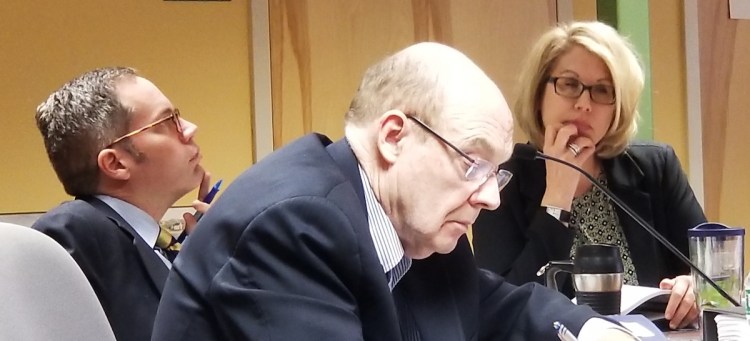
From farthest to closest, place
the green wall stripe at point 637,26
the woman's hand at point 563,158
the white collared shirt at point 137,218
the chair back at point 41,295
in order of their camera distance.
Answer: the green wall stripe at point 637,26 < the woman's hand at point 563,158 < the white collared shirt at point 137,218 < the chair back at point 41,295

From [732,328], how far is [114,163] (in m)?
1.18

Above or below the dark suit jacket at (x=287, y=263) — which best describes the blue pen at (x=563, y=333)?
below

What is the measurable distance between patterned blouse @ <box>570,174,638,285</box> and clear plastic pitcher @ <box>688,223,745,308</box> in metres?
0.42

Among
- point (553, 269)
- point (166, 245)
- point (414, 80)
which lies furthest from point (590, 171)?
point (414, 80)

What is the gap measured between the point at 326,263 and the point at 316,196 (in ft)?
0.24

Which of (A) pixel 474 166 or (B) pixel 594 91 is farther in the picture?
→ (B) pixel 594 91

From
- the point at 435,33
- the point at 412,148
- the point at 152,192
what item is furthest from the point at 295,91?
the point at 412,148

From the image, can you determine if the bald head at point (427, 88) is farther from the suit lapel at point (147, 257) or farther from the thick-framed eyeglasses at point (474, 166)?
the suit lapel at point (147, 257)

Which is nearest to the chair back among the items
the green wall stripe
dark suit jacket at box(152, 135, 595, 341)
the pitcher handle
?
dark suit jacket at box(152, 135, 595, 341)

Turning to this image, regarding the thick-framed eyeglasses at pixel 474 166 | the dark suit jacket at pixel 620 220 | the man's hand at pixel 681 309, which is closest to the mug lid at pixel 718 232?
the man's hand at pixel 681 309

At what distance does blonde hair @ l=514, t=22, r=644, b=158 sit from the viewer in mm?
1966

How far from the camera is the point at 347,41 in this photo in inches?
111

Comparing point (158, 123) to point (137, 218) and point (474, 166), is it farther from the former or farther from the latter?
point (474, 166)

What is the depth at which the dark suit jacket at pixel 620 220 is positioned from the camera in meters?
1.85
